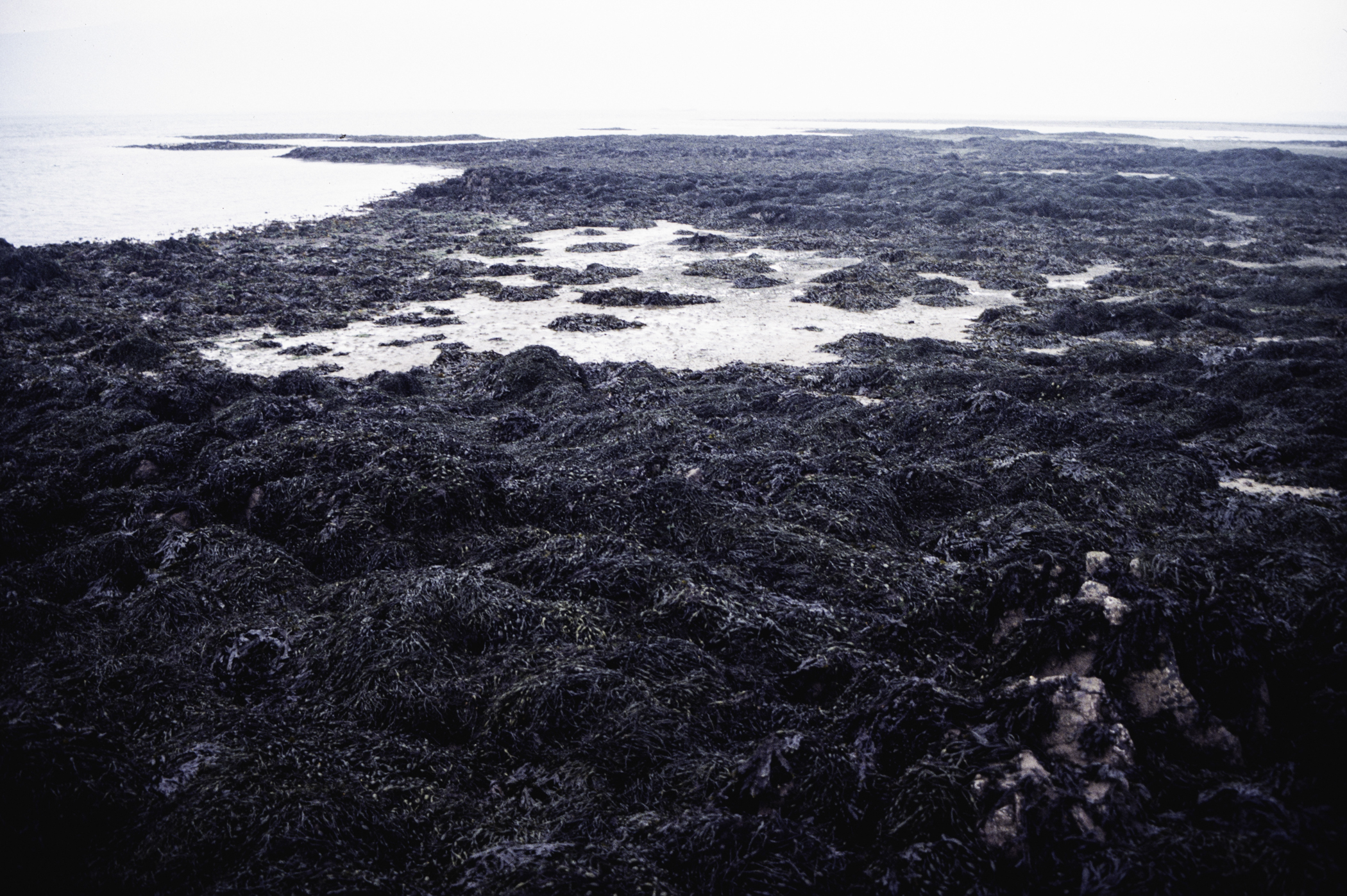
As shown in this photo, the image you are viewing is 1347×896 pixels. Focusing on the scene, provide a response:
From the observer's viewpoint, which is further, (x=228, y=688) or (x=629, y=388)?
(x=629, y=388)

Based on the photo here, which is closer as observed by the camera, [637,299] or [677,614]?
[677,614]

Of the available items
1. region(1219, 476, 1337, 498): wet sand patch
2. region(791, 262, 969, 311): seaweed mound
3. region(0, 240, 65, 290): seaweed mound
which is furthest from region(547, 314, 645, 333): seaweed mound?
region(0, 240, 65, 290): seaweed mound

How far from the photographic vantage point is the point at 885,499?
4.77m

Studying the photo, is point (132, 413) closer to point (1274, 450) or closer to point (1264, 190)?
point (1274, 450)

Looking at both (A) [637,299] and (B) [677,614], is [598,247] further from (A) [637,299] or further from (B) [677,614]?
(B) [677,614]

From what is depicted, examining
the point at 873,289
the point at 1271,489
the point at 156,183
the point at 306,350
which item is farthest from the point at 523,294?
the point at 156,183

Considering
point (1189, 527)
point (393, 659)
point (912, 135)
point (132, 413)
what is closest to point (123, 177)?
point (132, 413)

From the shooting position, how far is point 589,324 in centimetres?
1008

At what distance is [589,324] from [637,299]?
1.54 m

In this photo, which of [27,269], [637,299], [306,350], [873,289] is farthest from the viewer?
[873,289]

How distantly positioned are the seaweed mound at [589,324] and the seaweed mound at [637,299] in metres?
0.96

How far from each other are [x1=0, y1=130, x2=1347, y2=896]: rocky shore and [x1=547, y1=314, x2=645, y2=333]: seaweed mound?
363mm

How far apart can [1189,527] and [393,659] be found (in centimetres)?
468

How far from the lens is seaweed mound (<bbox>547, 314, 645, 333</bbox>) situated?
Result: 32.6 feet
